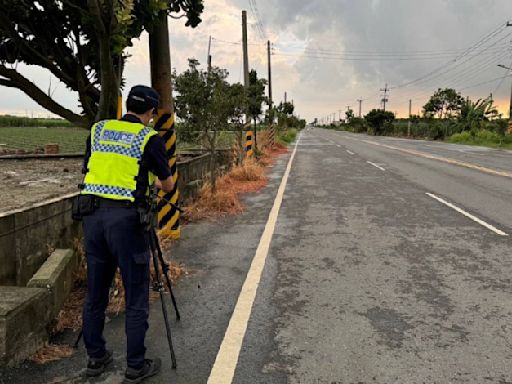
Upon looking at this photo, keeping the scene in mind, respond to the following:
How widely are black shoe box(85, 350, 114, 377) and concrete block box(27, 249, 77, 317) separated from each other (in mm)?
738

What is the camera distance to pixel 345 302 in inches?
166

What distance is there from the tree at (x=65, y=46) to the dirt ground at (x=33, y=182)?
1.36 metres

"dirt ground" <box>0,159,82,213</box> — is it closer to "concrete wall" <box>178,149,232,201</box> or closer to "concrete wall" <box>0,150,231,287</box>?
"concrete wall" <box>0,150,231,287</box>

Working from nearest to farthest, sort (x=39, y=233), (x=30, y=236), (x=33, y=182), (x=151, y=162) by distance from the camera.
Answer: (x=151, y=162), (x=30, y=236), (x=39, y=233), (x=33, y=182)

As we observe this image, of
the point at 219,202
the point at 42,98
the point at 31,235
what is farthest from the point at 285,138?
the point at 31,235

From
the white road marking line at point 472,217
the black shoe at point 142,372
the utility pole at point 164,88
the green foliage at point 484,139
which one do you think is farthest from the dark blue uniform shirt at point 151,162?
the green foliage at point 484,139

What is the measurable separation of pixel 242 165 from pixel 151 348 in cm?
1127

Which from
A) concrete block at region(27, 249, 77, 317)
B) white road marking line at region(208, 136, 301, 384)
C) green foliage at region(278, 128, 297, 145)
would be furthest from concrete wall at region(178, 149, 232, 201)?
green foliage at region(278, 128, 297, 145)

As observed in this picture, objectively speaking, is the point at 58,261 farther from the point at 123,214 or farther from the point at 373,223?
the point at 373,223

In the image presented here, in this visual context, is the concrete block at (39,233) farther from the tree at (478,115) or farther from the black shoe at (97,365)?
the tree at (478,115)

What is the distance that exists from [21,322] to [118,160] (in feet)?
4.35

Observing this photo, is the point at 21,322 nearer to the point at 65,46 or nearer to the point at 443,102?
the point at 65,46

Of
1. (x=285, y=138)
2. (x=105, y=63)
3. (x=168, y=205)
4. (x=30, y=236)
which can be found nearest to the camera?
(x=30, y=236)

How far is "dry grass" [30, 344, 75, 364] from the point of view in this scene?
315 cm
